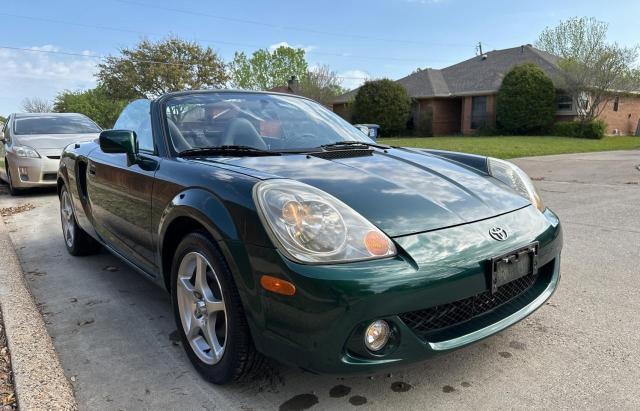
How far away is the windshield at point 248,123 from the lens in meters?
2.95

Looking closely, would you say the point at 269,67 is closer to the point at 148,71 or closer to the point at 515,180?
the point at 148,71

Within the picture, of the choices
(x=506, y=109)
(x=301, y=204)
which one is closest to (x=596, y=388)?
(x=301, y=204)

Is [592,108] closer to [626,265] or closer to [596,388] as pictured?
[626,265]

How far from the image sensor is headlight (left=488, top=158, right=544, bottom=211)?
2836 mm

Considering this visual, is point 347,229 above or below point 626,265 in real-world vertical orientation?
above

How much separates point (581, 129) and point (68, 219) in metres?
24.7

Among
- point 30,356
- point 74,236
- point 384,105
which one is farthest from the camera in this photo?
point 384,105

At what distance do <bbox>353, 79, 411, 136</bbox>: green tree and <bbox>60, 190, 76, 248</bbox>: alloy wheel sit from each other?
23648 mm

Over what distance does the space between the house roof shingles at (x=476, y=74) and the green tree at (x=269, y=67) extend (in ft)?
86.3

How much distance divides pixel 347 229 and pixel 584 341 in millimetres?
1601

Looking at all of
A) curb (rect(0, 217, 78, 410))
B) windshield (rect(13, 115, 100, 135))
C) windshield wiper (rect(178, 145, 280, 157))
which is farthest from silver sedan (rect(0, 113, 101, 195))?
windshield wiper (rect(178, 145, 280, 157))

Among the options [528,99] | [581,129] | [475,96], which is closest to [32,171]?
[528,99]

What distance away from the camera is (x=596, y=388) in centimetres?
220

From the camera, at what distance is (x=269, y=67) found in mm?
58281
